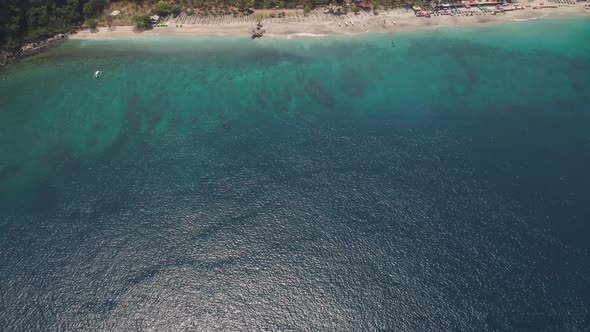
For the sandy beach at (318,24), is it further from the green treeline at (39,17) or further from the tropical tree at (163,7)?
the green treeline at (39,17)

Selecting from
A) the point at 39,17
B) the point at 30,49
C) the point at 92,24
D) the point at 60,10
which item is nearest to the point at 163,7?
the point at 92,24

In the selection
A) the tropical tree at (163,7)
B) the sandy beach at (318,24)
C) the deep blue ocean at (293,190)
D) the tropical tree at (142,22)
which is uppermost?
the tropical tree at (163,7)

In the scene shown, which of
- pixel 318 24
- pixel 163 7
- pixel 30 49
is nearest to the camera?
pixel 30 49

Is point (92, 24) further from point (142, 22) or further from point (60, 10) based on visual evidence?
point (142, 22)

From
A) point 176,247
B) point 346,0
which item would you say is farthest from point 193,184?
point 346,0

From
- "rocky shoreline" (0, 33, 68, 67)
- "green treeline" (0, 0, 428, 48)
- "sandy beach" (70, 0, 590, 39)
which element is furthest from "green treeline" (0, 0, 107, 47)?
"sandy beach" (70, 0, 590, 39)

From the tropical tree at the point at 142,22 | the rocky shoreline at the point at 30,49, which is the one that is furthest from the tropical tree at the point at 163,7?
the rocky shoreline at the point at 30,49

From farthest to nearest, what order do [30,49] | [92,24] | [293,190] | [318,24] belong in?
[318,24] < [92,24] < [30,49] < [293,190]
